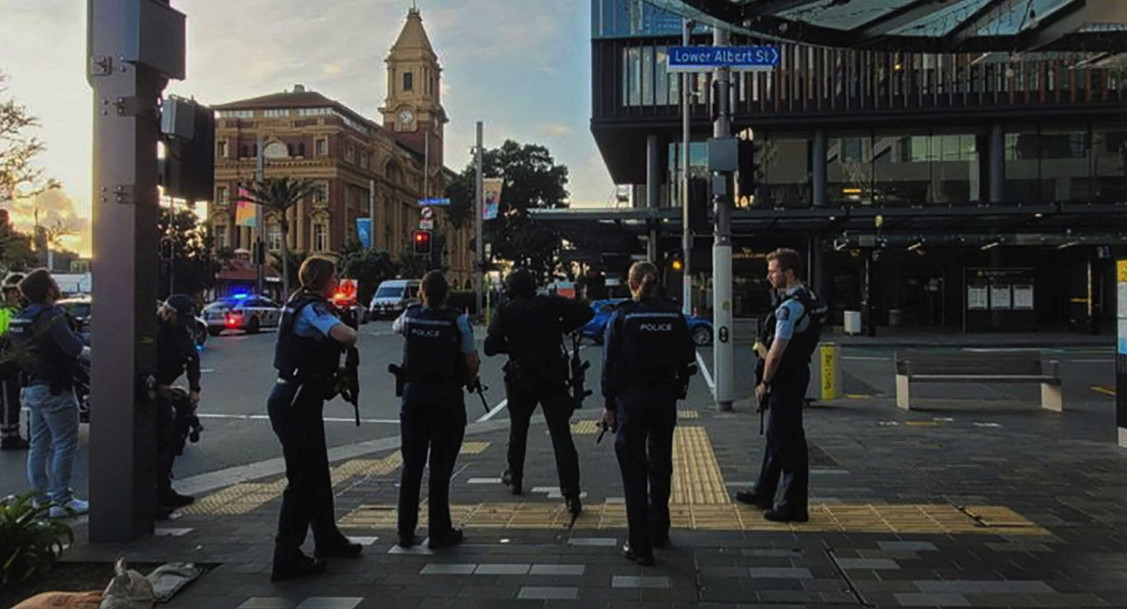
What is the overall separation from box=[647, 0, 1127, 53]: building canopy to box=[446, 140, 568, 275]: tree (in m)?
53.2

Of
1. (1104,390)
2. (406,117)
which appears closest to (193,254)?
(1104,390)

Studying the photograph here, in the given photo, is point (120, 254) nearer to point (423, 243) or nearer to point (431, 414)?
point (431, 414)

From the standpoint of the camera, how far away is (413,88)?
108 m

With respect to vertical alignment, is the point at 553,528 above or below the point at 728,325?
below

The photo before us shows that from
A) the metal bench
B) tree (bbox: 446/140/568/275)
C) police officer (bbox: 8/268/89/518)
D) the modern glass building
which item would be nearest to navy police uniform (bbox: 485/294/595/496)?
police officer (bbox: 8/268/89/518)

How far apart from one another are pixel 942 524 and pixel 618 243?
34398 millimetres

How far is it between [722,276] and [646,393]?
6852 mm

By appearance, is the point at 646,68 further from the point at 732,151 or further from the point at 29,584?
the point at 29,584

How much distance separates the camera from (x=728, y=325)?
447 inches

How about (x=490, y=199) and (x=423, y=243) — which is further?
(x=490, y=199)

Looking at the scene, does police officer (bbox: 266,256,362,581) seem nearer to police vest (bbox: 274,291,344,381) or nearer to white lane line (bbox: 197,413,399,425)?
police vest (bbox: 274,291,344,381)

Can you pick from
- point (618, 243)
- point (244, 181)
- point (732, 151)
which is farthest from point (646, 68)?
point (244, 181)

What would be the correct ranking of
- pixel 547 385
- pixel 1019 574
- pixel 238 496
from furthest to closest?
pixel 238 496 < pixel 547 385 < pixel 1019 574

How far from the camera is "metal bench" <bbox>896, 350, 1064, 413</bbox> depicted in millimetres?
11727
